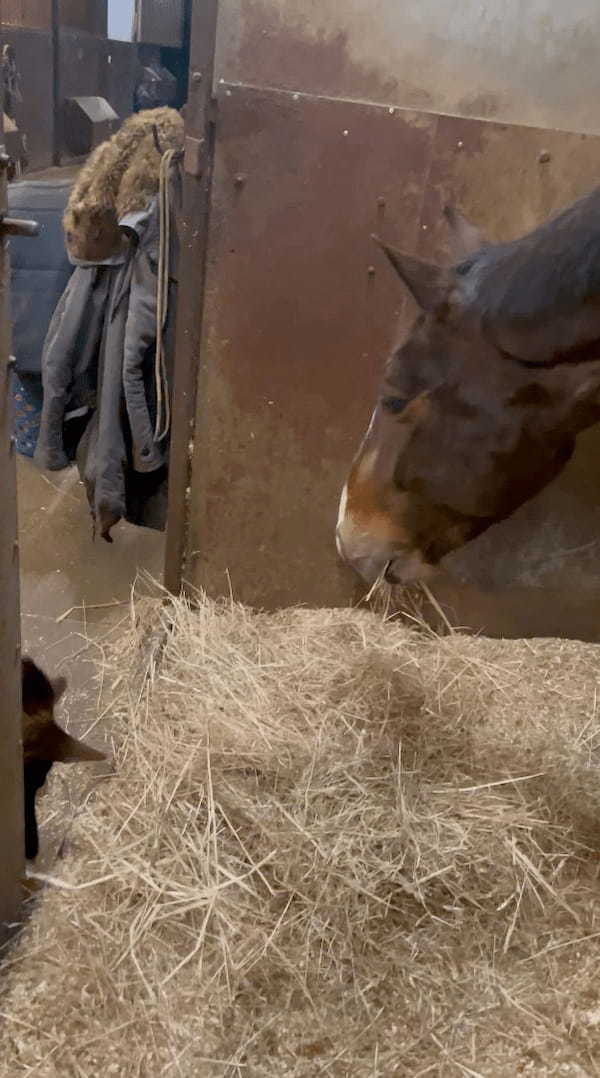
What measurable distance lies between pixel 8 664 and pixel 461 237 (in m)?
1.01

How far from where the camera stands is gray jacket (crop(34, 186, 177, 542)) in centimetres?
230

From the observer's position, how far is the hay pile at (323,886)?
138cm

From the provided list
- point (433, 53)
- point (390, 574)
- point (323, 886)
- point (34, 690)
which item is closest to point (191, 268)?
point (433, 53)

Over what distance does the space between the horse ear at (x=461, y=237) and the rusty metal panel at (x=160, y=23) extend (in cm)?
466

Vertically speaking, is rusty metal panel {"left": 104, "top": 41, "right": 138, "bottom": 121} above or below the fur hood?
above

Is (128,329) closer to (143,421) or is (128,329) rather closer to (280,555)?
(143,421)

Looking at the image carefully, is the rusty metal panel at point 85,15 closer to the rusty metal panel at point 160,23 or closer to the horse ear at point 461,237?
the rusty metal panel at point 160,23

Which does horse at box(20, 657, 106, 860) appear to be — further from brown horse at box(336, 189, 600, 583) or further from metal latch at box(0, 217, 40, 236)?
metal latch at box(0, 217, 40, 236)

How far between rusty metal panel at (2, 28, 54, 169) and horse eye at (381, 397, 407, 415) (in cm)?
388

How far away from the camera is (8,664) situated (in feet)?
4.30

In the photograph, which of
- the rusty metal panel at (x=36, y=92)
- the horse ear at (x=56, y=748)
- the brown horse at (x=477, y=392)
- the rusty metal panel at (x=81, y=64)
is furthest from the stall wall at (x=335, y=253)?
the rusty metal panel at (x=81, y=64)

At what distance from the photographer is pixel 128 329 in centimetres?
230

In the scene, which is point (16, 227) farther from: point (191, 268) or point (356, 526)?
point (191, 268)

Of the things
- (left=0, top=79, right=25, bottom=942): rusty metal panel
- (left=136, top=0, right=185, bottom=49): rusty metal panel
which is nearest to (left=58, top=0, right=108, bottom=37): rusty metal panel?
(left=136, top=0, right=185, bottom=49): rusty metal panel
